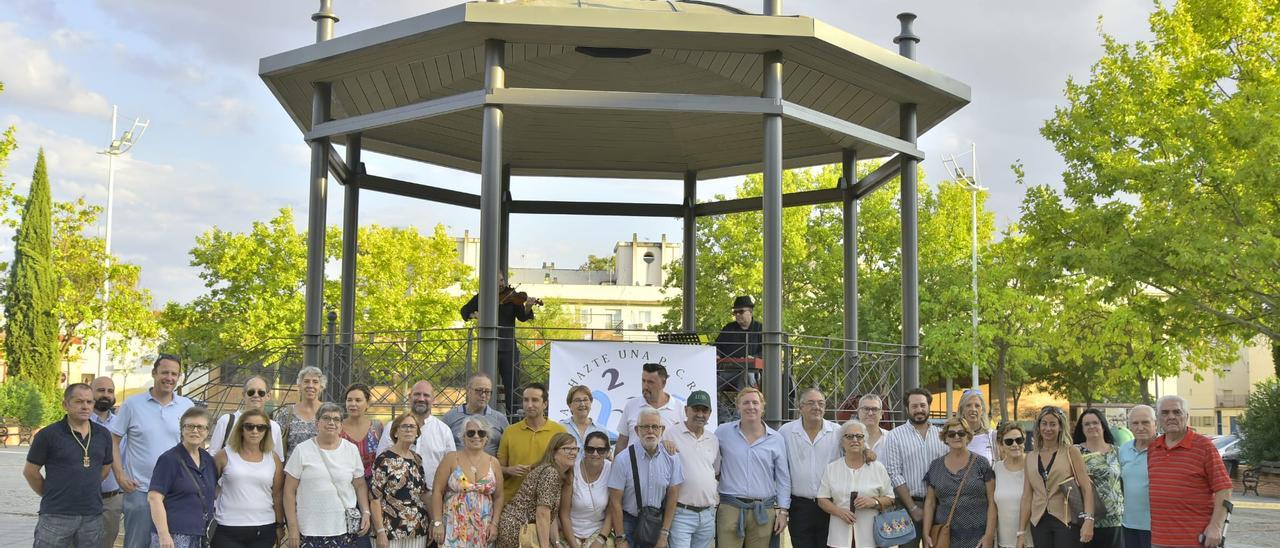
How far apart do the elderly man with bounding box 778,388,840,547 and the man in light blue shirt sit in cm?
486

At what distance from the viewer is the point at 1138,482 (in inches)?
336

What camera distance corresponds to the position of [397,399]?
1369cm

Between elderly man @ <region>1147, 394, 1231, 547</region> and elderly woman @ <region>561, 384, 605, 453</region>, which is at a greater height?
elderly woman @ <region>561, 384, 605, 453</region>

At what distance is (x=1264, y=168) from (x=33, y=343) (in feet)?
139

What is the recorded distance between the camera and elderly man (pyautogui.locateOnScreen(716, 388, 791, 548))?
8.77 m

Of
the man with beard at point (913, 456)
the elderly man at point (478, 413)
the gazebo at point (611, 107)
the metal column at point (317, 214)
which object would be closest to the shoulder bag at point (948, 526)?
the man with beard at point (913, 456)

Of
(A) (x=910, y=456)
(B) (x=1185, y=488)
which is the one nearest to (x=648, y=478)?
(A) (x=910, y=456)

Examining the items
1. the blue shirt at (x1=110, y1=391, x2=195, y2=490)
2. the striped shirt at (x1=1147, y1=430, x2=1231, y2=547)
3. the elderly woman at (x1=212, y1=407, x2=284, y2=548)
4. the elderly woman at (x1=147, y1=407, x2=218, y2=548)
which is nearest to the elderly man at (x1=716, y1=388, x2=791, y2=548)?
the striped shirt at (x1=1147, y1=430, x2=1231, y2=547)

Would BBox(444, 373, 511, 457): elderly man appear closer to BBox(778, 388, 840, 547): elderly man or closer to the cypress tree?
BBox(778, 388, 840, 547): elderly man

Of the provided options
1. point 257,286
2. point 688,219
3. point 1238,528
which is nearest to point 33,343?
point 257,286

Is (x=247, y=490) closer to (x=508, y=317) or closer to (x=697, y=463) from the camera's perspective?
(x=697, y=463)

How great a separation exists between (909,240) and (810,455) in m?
5.97

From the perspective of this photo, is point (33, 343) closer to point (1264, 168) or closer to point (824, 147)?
point (824, 147)

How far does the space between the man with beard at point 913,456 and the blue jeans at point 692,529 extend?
146 centimetres
